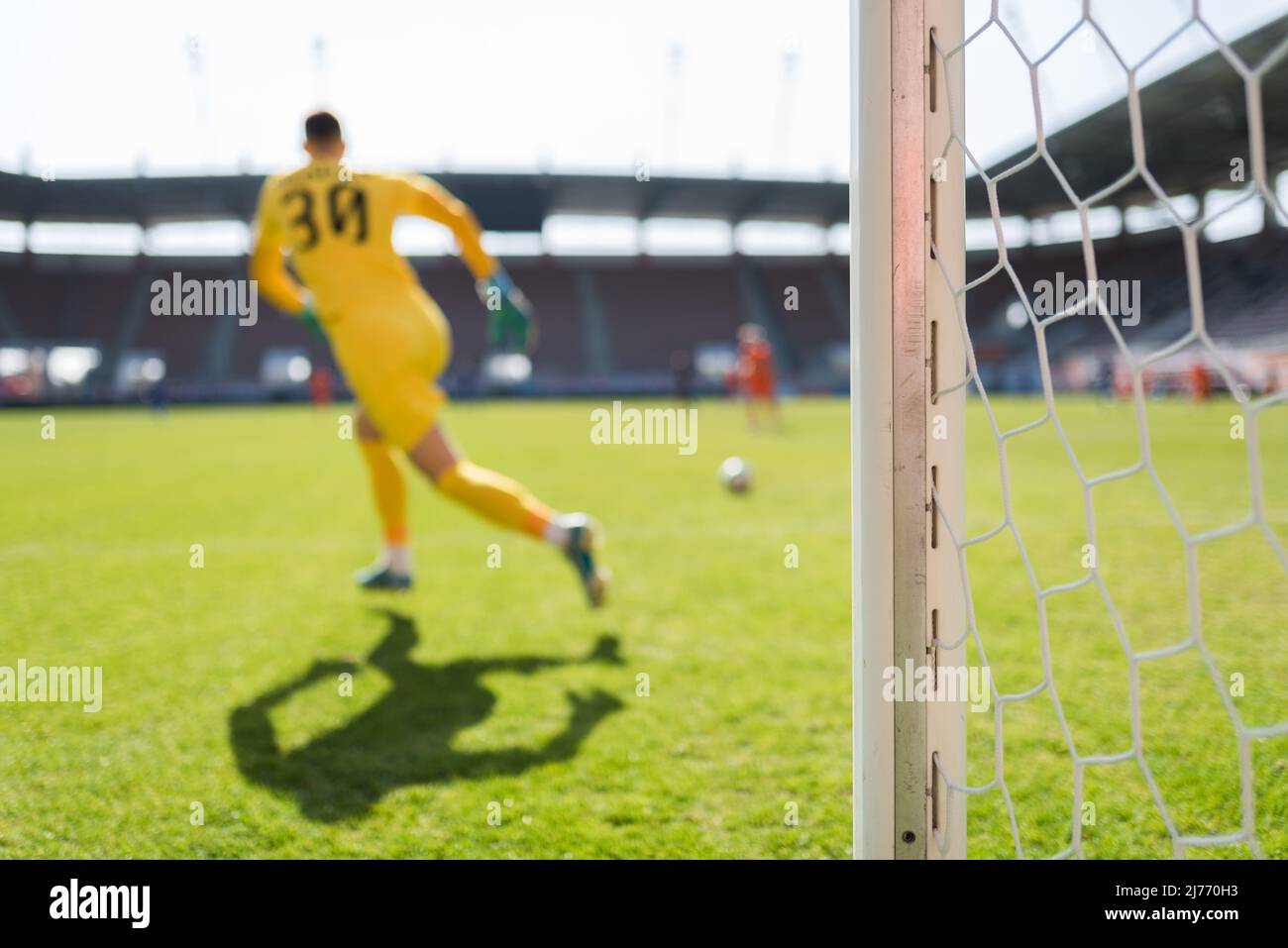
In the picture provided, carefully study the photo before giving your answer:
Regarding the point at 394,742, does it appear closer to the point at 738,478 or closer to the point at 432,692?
the point at 432,692

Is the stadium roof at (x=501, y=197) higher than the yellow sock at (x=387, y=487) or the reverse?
higher

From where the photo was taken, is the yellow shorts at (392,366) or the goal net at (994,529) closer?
the goal net at (994,529)

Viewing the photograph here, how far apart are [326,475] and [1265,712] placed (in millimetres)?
7958

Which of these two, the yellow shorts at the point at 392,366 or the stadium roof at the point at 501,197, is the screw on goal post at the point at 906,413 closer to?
the yellow shorts at the point at 392,366

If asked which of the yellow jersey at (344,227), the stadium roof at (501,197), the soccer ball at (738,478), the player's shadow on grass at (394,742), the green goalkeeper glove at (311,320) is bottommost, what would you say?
the player's shadow on grass at (394,742)

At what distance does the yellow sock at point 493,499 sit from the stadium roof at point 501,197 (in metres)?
29.4

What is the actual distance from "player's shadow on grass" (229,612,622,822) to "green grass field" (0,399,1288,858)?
0.03 feet

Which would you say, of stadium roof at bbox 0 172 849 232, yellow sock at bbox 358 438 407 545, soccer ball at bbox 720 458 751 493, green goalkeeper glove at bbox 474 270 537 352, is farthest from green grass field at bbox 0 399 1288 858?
stadium roof at bbox 0 172 849 232

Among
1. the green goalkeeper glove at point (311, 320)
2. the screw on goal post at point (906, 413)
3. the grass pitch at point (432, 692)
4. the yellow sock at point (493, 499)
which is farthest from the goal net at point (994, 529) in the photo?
the green goalkeeper glove at point (311, 320)

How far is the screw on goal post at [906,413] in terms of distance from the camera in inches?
50.1

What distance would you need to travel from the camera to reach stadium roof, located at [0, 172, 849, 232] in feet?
95.8

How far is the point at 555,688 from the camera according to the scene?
2502mm

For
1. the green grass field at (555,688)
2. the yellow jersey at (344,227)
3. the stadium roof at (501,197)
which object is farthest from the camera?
the stadium roof at (501,197)

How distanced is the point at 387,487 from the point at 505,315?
91 centimetres
